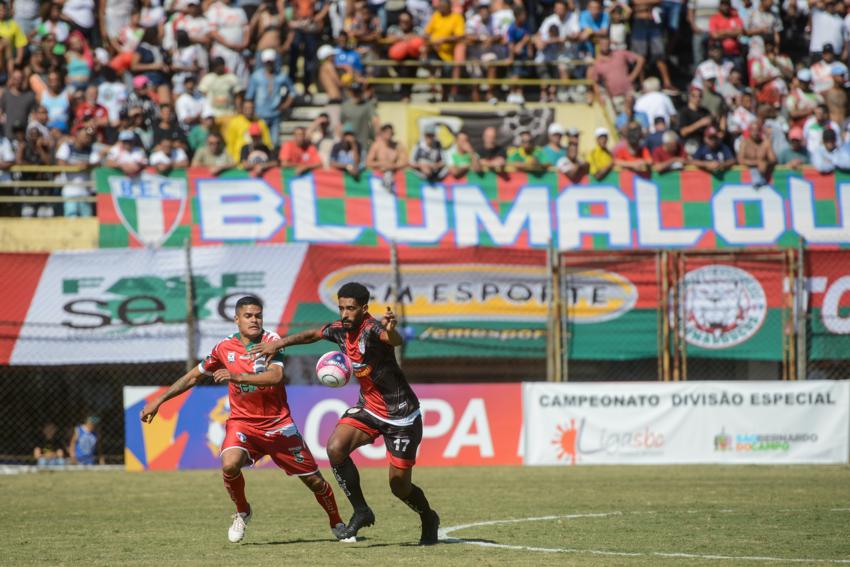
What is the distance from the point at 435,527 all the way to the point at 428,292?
32.1 feet

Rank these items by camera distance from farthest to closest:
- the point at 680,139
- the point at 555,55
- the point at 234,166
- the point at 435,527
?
the point at 555,55, the point at 680,139, the point at 234,166, the point at 435,527

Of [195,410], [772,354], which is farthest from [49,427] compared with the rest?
[772,354]

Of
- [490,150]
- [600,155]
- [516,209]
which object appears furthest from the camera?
[490,150]

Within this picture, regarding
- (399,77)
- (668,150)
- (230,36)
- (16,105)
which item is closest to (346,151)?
(230,36)

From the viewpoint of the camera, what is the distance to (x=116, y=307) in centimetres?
2034

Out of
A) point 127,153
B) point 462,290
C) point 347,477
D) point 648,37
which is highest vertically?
point 648,37

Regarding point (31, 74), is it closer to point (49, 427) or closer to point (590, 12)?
point (49, 427)

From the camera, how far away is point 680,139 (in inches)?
936

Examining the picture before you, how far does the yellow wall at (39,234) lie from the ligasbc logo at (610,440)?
8.48m

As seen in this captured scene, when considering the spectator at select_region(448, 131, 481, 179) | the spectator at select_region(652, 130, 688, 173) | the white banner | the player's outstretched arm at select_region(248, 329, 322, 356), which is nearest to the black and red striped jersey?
the player's outstretched arm at select_region(248, 329, 322, 356)

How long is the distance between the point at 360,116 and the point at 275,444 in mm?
13081

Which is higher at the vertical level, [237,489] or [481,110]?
[481,110]

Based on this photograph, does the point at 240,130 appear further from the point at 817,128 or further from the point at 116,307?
the point at 817,128

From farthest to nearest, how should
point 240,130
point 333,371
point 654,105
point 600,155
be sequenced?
point 654,105, point 240,130, point 600,155, point 333,371
